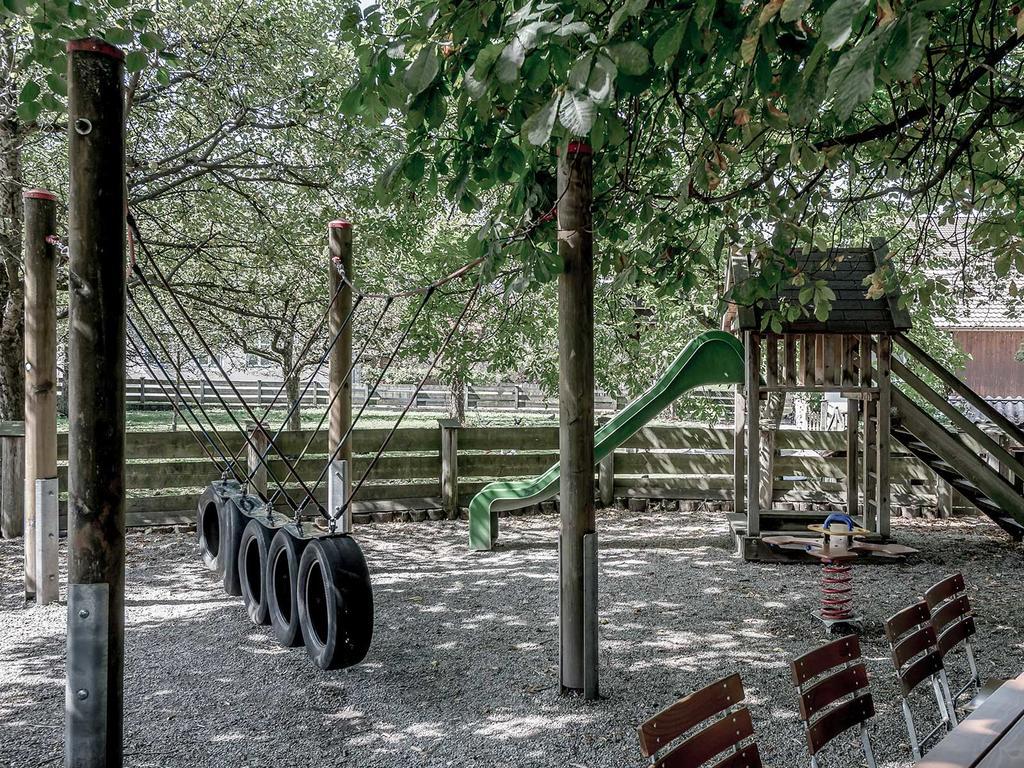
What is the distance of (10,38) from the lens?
7695 mm

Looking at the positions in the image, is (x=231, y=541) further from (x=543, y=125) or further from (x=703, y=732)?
(x=543, y=125)

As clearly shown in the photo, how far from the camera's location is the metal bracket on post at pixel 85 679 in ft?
9.39

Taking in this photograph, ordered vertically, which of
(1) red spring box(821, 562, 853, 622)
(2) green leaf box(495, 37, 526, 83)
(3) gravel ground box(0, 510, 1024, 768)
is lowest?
(3) gravel ground box(0, 510, 1024, 768)

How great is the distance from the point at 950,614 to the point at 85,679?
3.44 metres

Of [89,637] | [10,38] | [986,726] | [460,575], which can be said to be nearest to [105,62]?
[89,637]

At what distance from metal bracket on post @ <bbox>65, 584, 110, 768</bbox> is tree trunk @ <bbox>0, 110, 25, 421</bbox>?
6.67 metres

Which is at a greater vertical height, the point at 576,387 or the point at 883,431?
the point at 576,387

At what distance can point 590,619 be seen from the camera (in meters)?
4.38

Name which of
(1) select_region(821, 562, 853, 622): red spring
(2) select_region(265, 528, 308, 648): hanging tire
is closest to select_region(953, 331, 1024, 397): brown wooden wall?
(1) select_region(821, 562, 853, 622): red spring

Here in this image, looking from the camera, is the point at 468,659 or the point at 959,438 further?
the point at 959,438

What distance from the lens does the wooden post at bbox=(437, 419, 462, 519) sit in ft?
33.5

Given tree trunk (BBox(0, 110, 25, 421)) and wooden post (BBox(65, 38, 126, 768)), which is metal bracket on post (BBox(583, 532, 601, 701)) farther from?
tree trunk (BBox(0, 110, 25, 421))

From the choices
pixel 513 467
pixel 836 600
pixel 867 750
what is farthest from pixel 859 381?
pixel 867 750

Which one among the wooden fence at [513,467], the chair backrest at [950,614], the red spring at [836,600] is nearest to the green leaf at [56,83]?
the chair backrest at [950,614]
